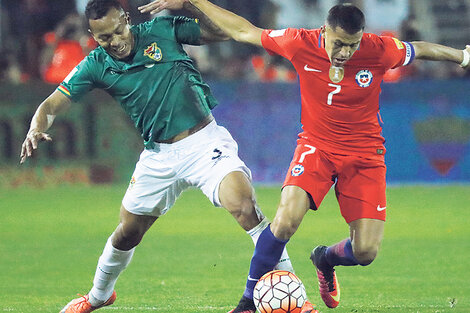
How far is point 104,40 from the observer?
6430 millimetres

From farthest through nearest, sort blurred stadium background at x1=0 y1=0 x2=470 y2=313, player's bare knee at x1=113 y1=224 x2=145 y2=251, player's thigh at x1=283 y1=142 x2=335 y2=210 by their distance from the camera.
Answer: blurred stadium background at x1=0 y1=0 x2=470 y2=313
player's bare knee at x1=113 y1=224 x2=145 y2=251
player's thigh at x1=283 y1=142 x2=335 y2=210

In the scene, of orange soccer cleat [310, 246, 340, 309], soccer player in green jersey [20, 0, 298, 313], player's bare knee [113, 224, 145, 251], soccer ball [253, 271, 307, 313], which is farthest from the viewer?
orange soccer cleat [310, 246, 340, 309]

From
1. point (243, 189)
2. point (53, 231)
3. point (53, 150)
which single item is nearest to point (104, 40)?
point (243, 189)

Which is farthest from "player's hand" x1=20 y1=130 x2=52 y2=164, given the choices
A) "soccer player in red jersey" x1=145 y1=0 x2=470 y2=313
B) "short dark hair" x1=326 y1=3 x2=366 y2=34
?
"short dark hair" x1=326 y1=3 x2=366 y2=34

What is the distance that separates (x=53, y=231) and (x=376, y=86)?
6353 millimetres

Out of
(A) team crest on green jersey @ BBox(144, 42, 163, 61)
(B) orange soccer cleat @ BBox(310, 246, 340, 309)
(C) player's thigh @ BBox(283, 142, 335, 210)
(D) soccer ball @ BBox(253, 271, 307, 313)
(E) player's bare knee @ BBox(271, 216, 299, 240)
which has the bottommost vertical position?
(B) orange soccer cleat @ BBox(310, 246, 340, 309)

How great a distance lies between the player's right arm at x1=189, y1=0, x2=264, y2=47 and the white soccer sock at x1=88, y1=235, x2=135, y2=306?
5.59 ft

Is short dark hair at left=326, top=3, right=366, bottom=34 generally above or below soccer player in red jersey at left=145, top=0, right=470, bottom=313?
above

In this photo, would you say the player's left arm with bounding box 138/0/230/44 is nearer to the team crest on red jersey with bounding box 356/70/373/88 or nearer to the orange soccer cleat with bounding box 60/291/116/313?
the team crest on red jersey with bounding box 356/70/373/88

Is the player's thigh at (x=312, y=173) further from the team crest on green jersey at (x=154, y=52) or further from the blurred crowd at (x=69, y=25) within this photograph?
the blurred crowd at (x=69, y=25)

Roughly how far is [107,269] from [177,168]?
92cm

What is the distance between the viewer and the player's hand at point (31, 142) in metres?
6.04

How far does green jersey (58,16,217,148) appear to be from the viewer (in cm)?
652

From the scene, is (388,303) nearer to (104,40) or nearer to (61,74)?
(104,40)
